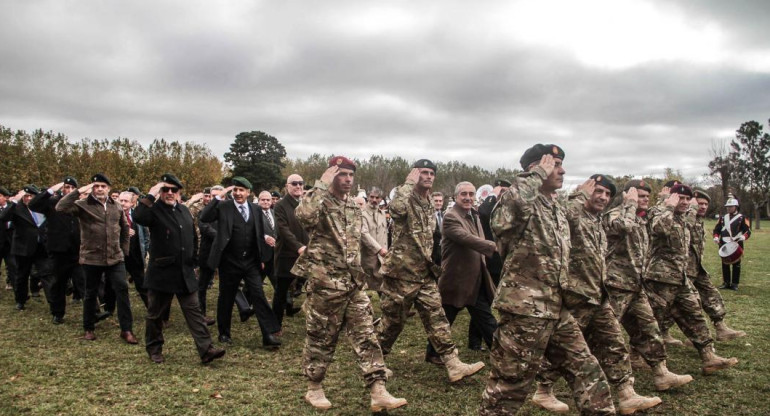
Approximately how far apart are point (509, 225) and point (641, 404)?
7.27 ft

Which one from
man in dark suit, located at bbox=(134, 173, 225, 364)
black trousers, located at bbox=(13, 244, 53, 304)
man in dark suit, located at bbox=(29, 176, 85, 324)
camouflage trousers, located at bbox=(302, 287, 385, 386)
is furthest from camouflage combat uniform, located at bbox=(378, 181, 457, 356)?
black trousers, located at bbox=(13, 244, 53, 304)

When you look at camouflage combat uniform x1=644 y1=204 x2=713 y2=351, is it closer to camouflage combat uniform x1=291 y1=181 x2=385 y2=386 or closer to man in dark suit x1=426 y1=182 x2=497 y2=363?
man in dark suit x1=426 y1=182 x2=497 y2=363

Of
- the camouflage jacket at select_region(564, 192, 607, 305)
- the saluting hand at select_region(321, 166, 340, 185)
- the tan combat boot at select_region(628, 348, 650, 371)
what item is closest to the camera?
the camouflage jacket at select_region(564, 192, 607, 305)

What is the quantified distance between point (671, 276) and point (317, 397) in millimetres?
4361

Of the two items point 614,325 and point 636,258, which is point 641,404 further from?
point 636,258

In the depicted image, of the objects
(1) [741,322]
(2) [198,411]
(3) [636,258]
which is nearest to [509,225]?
(3) [636,258]

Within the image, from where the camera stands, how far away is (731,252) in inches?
462

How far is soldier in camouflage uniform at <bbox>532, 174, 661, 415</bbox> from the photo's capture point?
4285mm

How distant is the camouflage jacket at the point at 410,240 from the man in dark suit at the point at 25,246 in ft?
22.7

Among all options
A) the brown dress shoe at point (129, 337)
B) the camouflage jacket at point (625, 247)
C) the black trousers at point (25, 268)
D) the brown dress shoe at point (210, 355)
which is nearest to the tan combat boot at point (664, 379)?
the camouflage jacket at point (625, 247)

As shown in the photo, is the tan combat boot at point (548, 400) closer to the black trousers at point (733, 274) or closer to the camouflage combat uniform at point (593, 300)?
the camouflage combat uniform at point (593, 300)

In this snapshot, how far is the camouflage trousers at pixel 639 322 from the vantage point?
5.25m

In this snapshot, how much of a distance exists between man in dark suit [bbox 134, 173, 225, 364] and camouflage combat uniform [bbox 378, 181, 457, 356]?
7.09ft

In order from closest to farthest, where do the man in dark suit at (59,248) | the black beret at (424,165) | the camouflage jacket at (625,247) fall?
the camouflage jacket at (625,247)
the black beret at (424,165)
the man in dark suit at (59,248)
